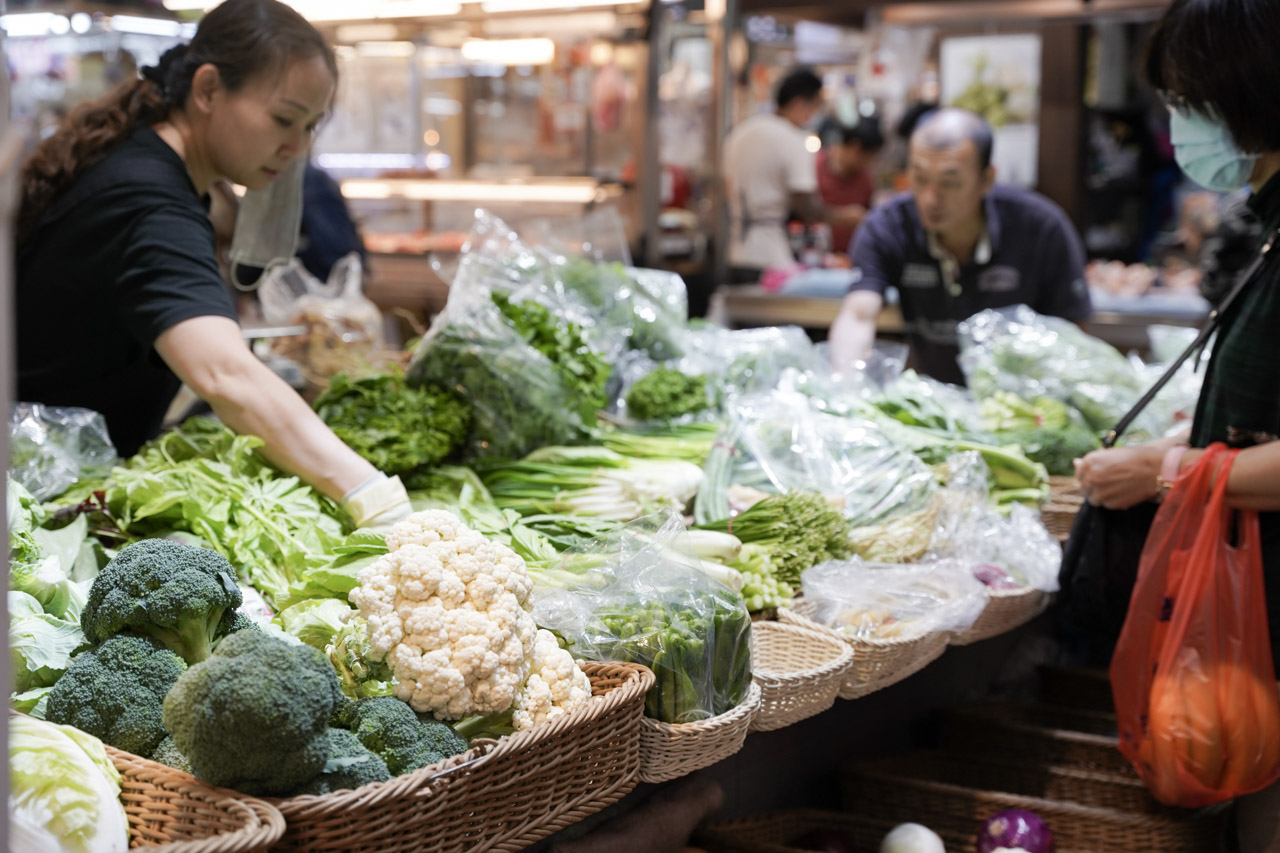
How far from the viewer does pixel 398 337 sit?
7.92 meters

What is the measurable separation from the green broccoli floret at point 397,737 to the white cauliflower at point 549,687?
15 cm

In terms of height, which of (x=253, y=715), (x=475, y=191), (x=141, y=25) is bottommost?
(x=253, y=715)

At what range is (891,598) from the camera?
104 inches

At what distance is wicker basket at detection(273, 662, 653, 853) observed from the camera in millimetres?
1467

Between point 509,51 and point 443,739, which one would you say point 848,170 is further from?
point 443,739

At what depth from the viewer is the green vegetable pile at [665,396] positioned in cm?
332

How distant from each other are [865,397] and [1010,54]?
4725mm

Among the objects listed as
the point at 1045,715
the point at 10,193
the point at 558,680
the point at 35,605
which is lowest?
the point at 1045,715

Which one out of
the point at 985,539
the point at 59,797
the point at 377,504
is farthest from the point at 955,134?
the point at 59,797

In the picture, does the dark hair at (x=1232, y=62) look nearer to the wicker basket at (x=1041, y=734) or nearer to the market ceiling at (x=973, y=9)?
the wicker basket at (x=1041, y=734)

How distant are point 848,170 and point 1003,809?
6484mm

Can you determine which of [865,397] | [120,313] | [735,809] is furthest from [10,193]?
[865,397]

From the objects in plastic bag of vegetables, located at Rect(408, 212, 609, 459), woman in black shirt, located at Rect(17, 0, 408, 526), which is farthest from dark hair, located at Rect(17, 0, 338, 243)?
plastic bag of vegetables, located at Rect(408, 212, 609, 459)

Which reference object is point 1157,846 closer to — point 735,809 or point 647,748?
point 735,809
